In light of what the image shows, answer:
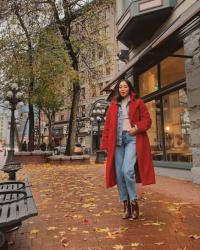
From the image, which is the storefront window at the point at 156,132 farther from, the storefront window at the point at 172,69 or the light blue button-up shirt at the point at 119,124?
the light blue button-up shirt at the point at 119,124

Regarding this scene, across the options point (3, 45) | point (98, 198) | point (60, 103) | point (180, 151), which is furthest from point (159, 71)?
point (60, 103)

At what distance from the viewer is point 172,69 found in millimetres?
10836

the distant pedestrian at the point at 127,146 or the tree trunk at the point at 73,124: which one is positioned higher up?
the tree trunk at the point at 73,124

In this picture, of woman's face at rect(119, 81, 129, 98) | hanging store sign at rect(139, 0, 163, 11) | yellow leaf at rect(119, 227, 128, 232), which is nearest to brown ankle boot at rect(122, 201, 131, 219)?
yellow leaf at rect(119, 227, 128, 232)

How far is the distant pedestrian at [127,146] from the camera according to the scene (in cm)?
462

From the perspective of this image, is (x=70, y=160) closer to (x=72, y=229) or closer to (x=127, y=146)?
(x=127, y=146)

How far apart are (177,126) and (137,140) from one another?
20.9ft

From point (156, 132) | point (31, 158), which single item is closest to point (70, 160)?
point (31, 158)

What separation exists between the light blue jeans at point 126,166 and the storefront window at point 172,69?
19.2 ft

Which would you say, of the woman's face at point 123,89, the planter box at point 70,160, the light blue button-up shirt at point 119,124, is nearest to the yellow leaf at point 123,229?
the light blue button-up shirt at point 119,124

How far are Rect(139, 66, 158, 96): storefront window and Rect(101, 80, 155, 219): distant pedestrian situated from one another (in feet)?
24.2

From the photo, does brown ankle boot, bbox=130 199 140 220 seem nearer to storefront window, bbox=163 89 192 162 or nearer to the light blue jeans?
the light blue jeans

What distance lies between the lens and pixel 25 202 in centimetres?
331

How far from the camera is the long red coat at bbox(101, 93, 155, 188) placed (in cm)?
462
